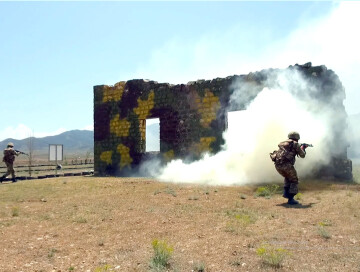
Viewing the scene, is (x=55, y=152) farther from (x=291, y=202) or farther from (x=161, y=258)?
(x=161, y=258)

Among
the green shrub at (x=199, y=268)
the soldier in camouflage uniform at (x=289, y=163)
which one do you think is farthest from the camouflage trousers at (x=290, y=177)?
the green shrub at (x=199, y=268)

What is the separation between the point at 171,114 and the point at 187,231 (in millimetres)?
9964

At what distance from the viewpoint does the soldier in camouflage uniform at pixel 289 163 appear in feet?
24.7

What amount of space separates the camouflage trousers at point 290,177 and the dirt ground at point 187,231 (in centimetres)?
41

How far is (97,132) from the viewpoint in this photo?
1788cm

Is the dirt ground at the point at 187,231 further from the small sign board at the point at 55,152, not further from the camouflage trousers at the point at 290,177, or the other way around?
the small sign board at the point at 55,152

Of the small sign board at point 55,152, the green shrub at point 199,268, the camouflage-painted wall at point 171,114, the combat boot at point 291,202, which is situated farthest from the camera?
the small sign board at point 55,152

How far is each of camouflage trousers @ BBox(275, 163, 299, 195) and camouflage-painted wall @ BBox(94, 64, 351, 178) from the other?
4534 mm

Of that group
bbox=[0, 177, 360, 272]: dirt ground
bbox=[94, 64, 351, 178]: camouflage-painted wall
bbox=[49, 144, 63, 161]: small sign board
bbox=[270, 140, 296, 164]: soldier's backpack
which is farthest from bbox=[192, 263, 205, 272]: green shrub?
bbox=[49, 144, 63, 161]: small sign board

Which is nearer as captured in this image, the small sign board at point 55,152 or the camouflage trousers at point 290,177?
the camouflage trousers at point 290,177

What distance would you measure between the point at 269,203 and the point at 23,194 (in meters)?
7.05

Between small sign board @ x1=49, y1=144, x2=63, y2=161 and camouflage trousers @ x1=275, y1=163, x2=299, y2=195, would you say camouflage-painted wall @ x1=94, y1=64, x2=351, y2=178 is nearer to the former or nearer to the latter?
small sign board @ x1=49, y1=144, x2=63, y2=161

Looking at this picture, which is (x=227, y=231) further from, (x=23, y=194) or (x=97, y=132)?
(x=97, y=132)

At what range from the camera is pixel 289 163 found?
772cm
